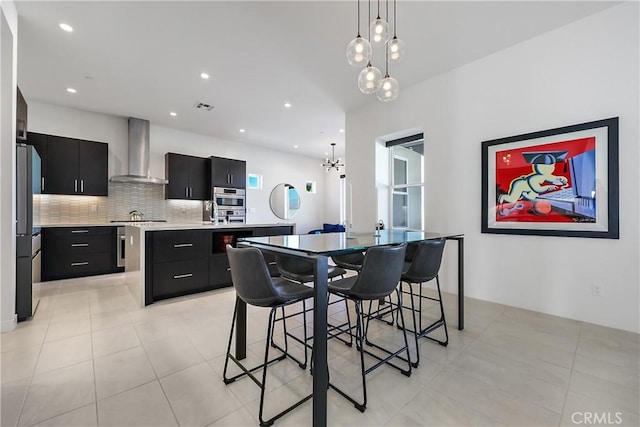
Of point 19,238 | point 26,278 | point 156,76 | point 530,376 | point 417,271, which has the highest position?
point 156,76

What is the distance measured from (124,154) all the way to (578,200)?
6.92 metres

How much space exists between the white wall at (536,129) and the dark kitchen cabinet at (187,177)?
4.25m

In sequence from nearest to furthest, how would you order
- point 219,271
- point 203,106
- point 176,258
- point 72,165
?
point 176,258, point 219,271, point 72,165, point 203,106

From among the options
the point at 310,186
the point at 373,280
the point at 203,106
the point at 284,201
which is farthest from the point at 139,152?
the point at 373,280

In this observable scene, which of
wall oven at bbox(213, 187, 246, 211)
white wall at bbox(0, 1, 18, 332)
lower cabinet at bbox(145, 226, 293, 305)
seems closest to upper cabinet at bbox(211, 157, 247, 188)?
wall oven at bbox(213, 187, 246, 211)

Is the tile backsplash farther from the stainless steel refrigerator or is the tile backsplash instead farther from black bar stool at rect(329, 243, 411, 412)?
black bar stool at rect(329, 243, 411, 412)

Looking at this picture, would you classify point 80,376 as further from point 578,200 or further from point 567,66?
point 567,66

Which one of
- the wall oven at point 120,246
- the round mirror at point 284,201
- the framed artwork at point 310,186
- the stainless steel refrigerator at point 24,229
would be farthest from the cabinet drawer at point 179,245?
the framed artwork at point 310,186

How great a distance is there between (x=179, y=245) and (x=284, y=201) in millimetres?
4960

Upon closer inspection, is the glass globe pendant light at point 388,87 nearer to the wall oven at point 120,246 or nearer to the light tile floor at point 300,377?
the light tile floor at point 300,377

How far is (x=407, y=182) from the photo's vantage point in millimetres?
4500

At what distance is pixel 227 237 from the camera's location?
3703 millimetres

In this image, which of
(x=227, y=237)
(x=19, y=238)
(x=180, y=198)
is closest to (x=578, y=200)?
(x=227, y=237)
